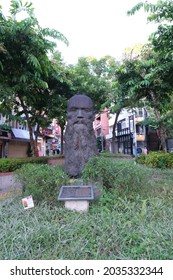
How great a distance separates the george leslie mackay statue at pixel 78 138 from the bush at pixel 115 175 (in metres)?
1.57

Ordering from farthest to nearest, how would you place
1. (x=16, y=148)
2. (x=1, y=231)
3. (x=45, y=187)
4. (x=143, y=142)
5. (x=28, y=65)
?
(x=143, y=142)
(x=16, y=148)
(x=28, y=65)
(x=45, y=187)
(x=1, y=231)

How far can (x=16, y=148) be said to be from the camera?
1858 cm

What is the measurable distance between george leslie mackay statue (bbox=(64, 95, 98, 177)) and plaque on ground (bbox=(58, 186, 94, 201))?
1.91 meters

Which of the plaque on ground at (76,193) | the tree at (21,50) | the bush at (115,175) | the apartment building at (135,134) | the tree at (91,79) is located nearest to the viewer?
the plaque on ground at (76,193)

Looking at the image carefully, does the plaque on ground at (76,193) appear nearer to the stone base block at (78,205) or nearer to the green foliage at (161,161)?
the stone base block at (78,205)

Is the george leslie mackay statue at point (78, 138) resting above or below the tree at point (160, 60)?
below

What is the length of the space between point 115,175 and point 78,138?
89.4 inches

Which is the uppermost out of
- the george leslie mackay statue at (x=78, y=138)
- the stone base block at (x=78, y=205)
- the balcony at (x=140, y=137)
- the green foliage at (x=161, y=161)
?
the balcony at (x=140, y=137)

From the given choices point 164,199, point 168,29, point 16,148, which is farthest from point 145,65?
point 16,148

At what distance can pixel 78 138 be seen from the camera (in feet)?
20.2

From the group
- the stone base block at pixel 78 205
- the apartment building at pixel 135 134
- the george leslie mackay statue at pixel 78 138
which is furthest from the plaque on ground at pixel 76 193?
the apartment building at pixel 135 134

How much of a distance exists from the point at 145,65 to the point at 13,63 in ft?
18.3

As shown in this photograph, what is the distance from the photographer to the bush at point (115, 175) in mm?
4207

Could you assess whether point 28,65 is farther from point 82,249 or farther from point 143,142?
point 143,142
